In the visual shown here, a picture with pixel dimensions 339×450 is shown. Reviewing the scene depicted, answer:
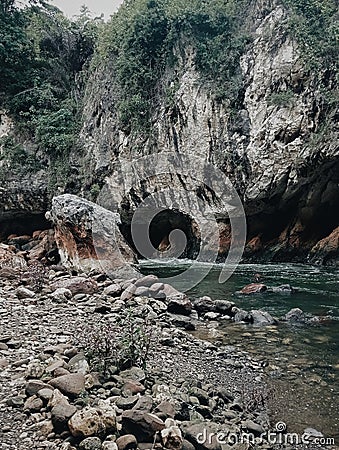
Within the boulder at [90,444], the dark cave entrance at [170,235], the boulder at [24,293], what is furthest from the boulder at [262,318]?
the dark cave entrance at [170,235]

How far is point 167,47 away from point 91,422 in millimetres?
16106

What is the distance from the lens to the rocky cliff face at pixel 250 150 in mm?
13164

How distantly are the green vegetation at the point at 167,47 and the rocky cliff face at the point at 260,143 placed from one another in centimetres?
37

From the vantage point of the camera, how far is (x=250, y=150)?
45.3 feet

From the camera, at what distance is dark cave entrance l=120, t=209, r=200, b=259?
16531mm

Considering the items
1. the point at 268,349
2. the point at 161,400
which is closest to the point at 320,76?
the point at 268,349

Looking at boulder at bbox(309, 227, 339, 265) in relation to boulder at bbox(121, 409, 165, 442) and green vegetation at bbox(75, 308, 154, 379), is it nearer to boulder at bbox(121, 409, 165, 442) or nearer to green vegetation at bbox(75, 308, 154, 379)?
green vegetation at bbox(75, 308, 154, 379)

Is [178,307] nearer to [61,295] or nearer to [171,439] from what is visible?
[61,295]

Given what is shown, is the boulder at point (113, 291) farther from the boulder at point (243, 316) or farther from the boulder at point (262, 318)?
the boulder at point (262, 318)

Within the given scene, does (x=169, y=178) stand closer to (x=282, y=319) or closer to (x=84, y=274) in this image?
(x=84, y=274)

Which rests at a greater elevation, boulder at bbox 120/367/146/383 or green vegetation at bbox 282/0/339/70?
green vegetation at bbox 282/0/339/70

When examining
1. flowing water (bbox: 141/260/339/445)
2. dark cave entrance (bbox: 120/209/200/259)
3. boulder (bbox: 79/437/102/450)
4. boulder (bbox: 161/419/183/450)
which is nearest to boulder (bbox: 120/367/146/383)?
boulder (bbox: 161/419/183/450)

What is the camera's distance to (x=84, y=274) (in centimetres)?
930

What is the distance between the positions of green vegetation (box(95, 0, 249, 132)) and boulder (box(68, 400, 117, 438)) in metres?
13.4
